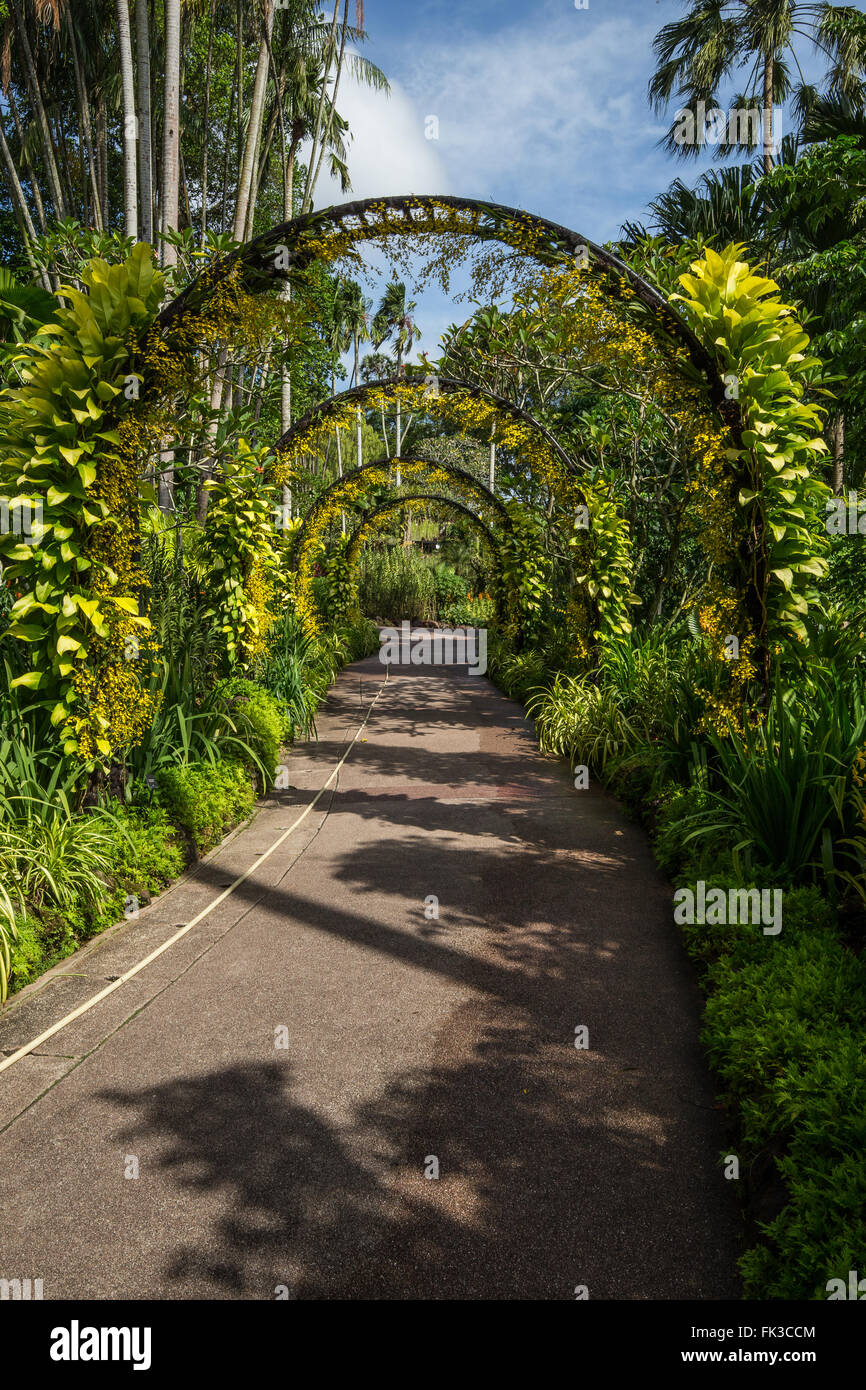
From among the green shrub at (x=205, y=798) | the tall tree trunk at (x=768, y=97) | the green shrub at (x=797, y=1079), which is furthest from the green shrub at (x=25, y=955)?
the tall tree trunk at (x=768, y=97)

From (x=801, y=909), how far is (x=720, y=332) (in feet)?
9.95

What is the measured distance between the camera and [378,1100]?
260cm

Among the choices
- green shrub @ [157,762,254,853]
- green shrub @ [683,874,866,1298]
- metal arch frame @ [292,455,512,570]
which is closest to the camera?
green shrub @ [683,874,866,1298]

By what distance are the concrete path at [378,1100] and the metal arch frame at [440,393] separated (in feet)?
16.2

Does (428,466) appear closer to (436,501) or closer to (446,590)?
(436,501)

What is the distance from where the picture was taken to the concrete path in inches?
Result: 78.1

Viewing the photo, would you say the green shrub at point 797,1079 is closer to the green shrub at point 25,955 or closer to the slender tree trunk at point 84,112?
the green shrub at point 25,955

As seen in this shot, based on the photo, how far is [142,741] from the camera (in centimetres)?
470

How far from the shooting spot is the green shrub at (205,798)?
473 cm

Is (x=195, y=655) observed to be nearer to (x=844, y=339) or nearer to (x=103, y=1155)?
(x=103, y=1155)

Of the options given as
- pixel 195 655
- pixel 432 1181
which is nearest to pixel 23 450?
pixel 195 655

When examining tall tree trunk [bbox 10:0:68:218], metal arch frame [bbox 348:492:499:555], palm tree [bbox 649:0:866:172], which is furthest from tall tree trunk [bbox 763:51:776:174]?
tall tree trunk [bbox 10:0:68:218]

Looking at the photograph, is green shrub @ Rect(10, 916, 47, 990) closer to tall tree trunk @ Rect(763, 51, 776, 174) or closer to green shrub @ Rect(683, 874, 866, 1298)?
green shrub @ Rect(683, 874, 866, 1298)

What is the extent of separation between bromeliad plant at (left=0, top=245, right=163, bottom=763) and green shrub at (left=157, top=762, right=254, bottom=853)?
776 millimetres
